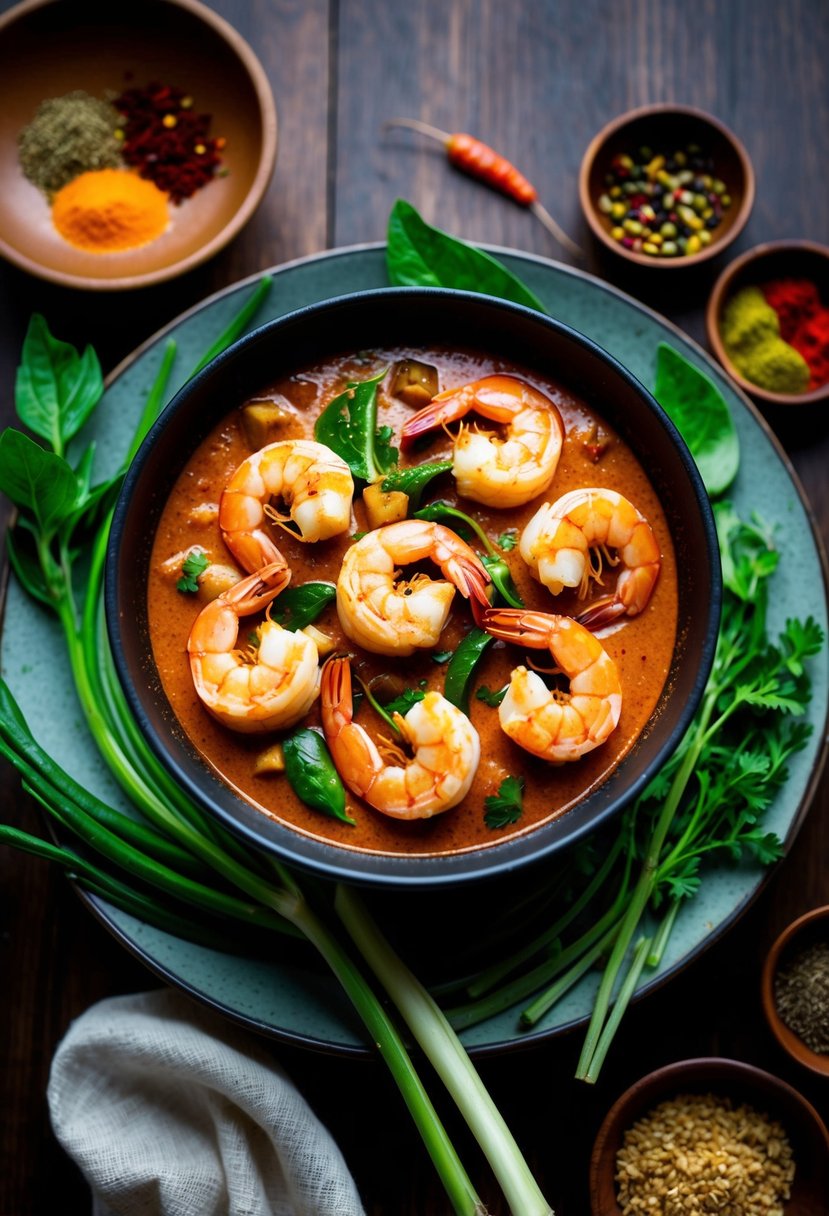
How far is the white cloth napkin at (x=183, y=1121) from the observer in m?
3.65

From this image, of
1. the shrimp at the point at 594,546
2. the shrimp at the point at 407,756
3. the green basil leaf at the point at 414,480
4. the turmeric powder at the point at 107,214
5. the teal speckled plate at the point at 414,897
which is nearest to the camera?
the shrimp at the point at 407,756

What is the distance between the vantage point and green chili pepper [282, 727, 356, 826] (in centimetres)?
331

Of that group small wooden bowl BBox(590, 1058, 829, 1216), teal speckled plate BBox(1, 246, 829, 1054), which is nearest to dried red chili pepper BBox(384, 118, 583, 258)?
teal speckled plate BBox(1, 246, 829, 1054)

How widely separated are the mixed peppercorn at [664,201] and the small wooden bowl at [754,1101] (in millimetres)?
2648

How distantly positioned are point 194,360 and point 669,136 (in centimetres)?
187

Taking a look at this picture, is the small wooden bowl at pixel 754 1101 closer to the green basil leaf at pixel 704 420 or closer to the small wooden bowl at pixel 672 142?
the green basil leaf at pixel 704 420

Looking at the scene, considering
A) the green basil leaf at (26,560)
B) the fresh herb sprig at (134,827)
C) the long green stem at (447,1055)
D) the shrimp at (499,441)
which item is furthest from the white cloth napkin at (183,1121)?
the shrimp at (499,441)

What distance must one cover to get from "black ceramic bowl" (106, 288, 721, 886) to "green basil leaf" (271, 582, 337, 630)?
0.40 m

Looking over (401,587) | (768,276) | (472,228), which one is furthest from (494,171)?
(401,587)

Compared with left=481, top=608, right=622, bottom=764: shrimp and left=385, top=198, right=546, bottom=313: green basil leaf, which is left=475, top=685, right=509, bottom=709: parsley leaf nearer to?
left=481, top=608, right=622, bottom=764: shrimp

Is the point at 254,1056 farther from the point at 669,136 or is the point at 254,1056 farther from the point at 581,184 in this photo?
the point at 669,136

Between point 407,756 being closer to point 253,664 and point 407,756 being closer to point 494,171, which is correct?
point 253,664

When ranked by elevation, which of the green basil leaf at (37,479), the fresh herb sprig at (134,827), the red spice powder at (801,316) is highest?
the red spice powder at (801,316)

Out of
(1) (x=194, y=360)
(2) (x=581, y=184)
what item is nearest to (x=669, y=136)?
(2) (x=581, y=184)
